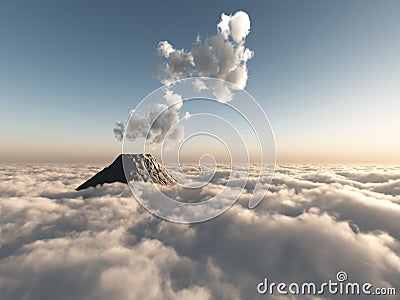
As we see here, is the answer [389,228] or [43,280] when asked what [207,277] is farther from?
[389,228]

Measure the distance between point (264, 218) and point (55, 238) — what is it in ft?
184

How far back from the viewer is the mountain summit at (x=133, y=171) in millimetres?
80000

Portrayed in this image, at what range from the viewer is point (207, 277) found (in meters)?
35.5

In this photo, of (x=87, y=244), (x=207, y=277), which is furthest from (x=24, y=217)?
(x=207, y=277)

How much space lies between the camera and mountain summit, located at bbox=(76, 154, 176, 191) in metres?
80.0
